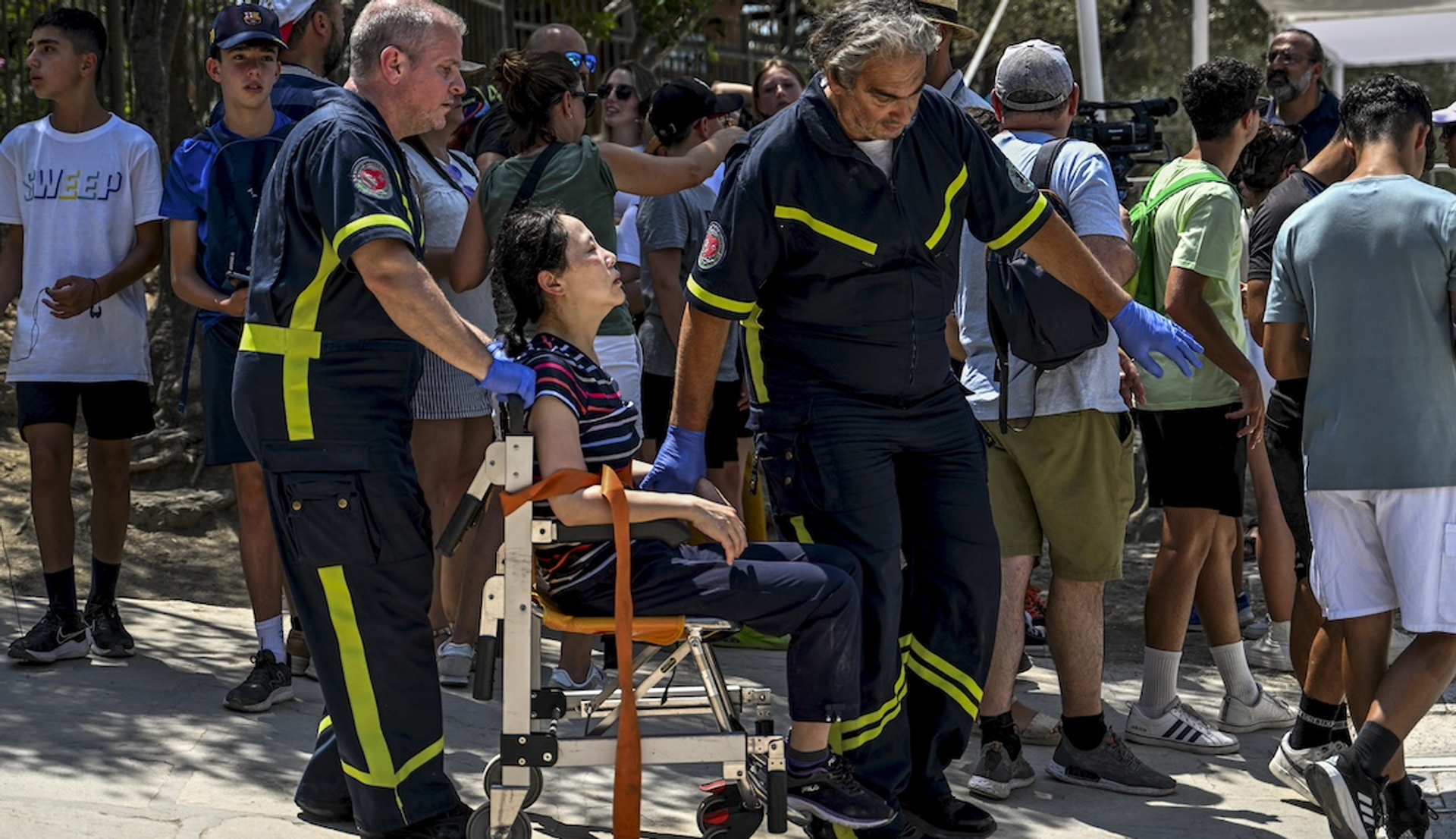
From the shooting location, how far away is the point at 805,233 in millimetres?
3926

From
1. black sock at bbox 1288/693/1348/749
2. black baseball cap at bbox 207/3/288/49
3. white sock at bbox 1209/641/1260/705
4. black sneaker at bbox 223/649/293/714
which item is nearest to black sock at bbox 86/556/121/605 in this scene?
black sneaker at bbox 223/649/293/714

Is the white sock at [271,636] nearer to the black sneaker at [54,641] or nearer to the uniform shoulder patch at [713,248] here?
the black sneaker at [54,641]

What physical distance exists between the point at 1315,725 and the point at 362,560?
8.56ft

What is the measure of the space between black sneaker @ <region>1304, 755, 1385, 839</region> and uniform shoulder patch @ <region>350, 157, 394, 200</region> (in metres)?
2.53

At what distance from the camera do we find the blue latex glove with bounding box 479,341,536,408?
358 cm

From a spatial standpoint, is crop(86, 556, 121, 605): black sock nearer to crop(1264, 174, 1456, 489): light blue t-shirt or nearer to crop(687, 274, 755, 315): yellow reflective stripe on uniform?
crop(687, 274, 755, 315): yellow reflective stripe on uniform

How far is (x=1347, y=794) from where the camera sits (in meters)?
4.01

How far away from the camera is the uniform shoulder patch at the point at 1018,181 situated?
13.5 feet

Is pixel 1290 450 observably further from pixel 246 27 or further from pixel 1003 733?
pixel 246 27

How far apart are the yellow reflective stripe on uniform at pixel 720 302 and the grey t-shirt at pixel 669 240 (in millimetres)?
1785

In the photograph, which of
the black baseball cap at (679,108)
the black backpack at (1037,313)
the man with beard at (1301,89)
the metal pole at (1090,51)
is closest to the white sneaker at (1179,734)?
the black backpack at (1037,313)

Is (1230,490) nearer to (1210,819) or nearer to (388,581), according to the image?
(1210,819)

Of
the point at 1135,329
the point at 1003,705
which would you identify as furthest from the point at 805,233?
the point at 1003,705

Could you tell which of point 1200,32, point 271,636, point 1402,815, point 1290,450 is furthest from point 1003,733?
point 1200,32
